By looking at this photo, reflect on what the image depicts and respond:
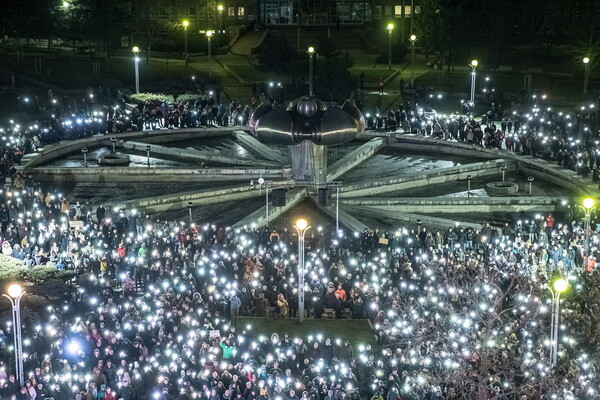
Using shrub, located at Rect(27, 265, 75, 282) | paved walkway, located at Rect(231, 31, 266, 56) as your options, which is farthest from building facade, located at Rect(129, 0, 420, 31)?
shrub, located at Rect(27, 265, 75, 282)

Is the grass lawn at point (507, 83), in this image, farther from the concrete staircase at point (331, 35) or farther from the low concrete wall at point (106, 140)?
the low concrete wall at point (106, 140)

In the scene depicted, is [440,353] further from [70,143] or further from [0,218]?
[70,143]

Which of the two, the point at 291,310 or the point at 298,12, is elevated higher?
the point at 298,12

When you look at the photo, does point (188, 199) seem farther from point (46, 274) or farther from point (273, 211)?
point (46, 274)

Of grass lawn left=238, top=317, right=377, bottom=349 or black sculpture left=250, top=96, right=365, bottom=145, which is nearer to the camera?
grass lawn left=238, top=317, right=377, bottom=349

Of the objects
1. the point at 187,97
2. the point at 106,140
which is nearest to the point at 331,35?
the point at 187,97

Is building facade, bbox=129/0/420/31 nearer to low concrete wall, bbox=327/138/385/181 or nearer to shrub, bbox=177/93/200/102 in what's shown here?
shrub, bbox=177/93/200/102

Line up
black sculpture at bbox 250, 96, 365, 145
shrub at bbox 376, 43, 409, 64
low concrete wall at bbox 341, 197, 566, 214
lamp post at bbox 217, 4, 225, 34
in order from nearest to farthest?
black sculpture at bbox 250, 96, 365, 145 < low concrete wall at bbox 341, 197, 566, 214 < shrub at bbox 376, 43, 409, 64 < lamp post at bbox 217, 4, 225, 34
